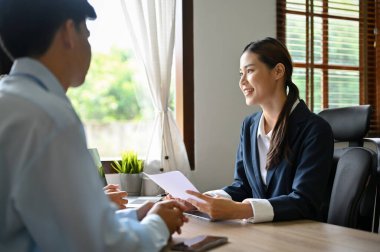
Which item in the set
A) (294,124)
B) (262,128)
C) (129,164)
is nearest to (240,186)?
(262,128)

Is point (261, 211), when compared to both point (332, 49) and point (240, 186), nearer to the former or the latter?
point (240, 186)

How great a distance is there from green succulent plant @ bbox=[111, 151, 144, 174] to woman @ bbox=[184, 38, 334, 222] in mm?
918

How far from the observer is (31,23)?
93cm

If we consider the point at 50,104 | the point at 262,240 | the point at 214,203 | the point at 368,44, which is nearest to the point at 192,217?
the point at 214,203

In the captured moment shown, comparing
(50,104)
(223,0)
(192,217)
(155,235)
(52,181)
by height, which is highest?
(223,0)

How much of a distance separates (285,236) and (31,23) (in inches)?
37.8

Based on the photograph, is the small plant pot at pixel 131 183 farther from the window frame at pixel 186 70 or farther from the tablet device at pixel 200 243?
the tablet device at pixel 200 243

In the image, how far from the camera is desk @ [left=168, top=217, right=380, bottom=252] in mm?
1301

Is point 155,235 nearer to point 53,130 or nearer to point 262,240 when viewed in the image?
point 53,130

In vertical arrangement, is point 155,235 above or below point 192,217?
above

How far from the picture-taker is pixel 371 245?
4.35 ft

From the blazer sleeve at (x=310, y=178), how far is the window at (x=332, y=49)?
1885 millimetres

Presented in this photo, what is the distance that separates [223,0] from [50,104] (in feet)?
9.00

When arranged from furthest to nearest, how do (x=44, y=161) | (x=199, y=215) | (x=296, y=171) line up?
1. (x=296, y=171)
2. (x=199, y=215)
3. (x=44, y=161)
